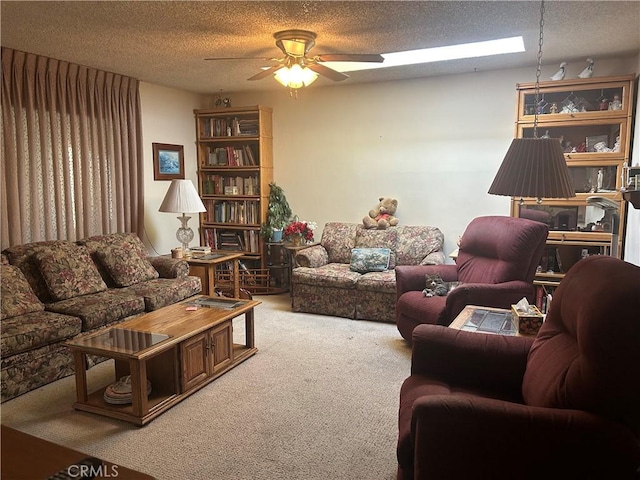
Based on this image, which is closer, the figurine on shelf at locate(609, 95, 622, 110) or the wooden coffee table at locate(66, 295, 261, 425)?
the wooden coffee table at locate(66, 295, 261, 425)

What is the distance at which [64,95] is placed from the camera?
13.6 ft

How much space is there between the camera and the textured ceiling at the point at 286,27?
9.29 ft

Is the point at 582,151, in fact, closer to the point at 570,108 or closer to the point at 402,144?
the point at 570,108

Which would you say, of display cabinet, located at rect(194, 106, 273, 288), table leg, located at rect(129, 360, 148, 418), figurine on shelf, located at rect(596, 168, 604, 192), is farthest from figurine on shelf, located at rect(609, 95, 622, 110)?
table leg, located at rect(129, 360, 148, 418)

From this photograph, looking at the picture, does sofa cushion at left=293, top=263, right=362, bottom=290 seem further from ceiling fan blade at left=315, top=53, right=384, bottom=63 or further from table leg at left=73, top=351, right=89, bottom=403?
table leg at left=73, top=351, right=89, bottom=403

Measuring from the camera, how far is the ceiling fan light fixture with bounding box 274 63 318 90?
3.45 meters

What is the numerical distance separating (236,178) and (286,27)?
9.15ft

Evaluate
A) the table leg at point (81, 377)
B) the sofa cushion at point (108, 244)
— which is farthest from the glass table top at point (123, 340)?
the sofa cushion at point (108, 244)

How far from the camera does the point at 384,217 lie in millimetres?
5102

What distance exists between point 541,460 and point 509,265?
2106 mm

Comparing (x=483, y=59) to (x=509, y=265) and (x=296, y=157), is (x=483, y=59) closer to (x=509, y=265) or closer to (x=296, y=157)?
(x=509, y=265)

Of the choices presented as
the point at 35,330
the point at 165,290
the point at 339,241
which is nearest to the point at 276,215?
the point at 339,241

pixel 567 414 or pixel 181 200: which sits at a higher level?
pixel 181 200

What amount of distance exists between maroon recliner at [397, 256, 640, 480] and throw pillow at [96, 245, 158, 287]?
310cm
